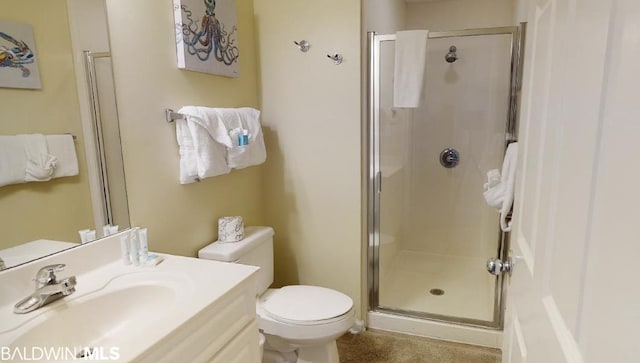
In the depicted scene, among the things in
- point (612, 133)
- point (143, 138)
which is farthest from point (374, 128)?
point (612, 133)

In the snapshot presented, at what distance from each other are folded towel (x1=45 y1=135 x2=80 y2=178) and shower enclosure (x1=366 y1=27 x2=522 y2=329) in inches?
61.1

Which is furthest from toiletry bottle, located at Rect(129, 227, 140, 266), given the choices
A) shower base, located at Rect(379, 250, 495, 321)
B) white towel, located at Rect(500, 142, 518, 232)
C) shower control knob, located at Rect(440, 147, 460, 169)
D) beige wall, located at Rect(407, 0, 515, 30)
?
beige wall, located at Rect(407, 0, 515, 30)

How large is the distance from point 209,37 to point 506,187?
1535mm

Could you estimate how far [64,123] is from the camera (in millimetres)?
1250

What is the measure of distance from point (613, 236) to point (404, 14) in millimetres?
3356

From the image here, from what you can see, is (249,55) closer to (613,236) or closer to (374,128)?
(374,128)

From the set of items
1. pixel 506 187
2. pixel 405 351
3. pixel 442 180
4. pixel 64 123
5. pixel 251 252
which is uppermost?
pixel 64 123

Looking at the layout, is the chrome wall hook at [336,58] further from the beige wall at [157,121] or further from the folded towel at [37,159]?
the folded towel at [37,159]

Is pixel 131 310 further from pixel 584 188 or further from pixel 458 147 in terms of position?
A: pixel 458 147

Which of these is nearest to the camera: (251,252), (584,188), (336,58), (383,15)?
(584,188)

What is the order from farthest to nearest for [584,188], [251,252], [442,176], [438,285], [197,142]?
1. [442,176]
2. [438,285]
3. [251,252]
4. [197,142]
5. [584,188]

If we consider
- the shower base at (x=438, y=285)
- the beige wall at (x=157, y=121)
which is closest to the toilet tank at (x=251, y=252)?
the beige wall at (x=157, y=121)

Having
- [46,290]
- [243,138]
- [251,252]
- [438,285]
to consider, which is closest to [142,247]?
[46,290]

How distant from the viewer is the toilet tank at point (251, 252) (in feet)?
5.83
